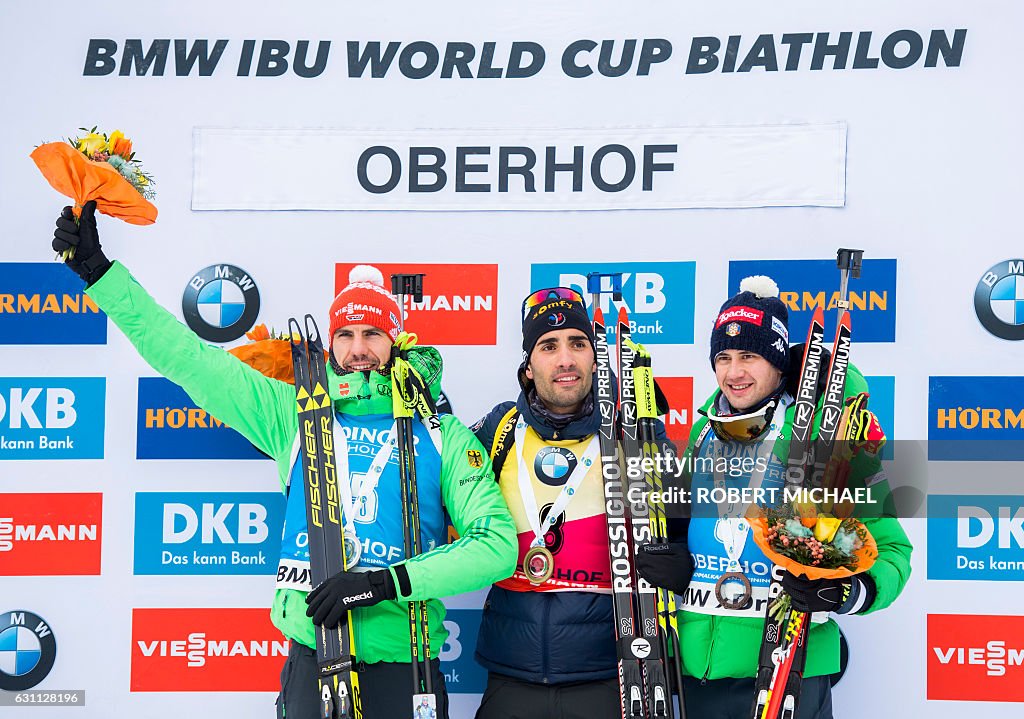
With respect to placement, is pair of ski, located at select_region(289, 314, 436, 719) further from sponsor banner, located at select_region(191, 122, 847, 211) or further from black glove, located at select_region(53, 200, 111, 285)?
sponsor banner, located at select_region(191, 122, 847, 211)

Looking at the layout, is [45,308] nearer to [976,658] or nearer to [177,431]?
[177,431]

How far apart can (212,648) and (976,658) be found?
10.4ft

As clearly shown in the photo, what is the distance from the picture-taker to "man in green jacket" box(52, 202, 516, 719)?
10.3 feet

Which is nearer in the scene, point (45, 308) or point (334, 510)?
point (334, 510)

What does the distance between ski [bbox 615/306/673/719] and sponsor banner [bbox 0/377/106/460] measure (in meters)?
2.35

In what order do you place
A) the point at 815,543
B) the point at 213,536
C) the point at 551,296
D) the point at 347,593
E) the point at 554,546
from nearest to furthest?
the point at 815,543 < the point at 347,593 < the point at 554,546 < the point at 551,296 < the point at 213,536

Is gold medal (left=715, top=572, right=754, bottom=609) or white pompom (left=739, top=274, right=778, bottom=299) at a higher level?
white pompom (left=739, top=274, right=778, bottom=299)

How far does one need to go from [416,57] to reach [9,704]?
330 centimetres

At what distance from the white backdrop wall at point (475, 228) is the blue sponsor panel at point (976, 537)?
2 centimetres

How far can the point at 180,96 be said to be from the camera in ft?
14.4

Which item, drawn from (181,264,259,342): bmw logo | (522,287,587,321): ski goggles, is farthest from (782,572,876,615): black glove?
(181,264,259,342): bmw logo

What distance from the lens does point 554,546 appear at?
11.1 ft

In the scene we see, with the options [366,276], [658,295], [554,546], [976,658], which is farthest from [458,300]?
[976,658]

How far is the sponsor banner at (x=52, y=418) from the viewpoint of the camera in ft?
14.3
